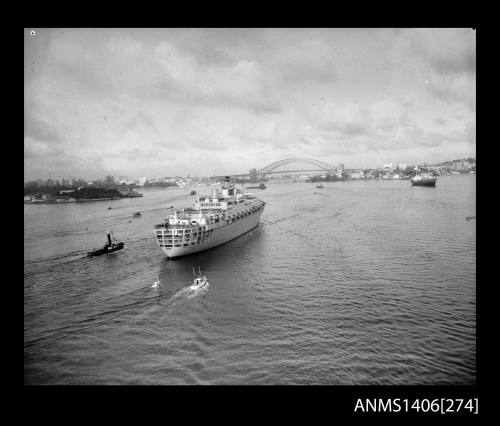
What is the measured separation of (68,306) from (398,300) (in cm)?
1310

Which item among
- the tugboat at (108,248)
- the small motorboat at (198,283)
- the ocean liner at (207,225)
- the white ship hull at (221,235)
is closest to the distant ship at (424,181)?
the ocean liner at (207,225)

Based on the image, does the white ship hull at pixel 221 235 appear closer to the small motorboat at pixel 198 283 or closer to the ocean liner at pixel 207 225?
the ocean liner at pixel 207 225

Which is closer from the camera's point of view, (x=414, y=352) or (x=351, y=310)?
(x=414, y=352)

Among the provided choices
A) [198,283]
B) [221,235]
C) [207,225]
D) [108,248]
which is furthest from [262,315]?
[108,248]

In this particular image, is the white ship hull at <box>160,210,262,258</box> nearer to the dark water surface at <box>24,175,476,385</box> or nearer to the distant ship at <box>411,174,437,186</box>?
the dark water surface at <box>24,175,476,385</box>

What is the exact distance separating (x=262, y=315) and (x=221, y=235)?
1365 cm

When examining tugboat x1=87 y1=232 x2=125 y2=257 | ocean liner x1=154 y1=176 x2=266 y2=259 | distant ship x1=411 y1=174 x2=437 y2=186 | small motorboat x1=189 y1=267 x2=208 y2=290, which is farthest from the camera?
distant ship x1=411 y1=174 x2=437 y2=186

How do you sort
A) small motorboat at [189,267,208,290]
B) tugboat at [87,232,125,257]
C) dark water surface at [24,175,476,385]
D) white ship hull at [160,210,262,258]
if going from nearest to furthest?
dark water surface at [24,175,476,385], small motorboat at [189,267,208,290], white ship hull at [160,210,262,258], tugboat at [87,232,125,257]

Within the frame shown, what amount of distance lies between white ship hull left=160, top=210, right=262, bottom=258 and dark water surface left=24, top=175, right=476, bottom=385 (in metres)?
0.62

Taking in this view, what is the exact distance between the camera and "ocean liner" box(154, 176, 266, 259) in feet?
72.2

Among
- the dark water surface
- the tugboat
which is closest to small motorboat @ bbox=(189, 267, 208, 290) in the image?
the dark water surface
